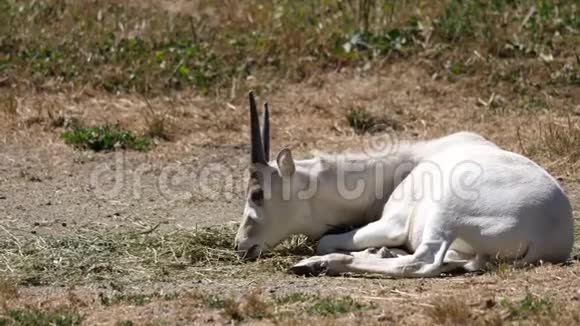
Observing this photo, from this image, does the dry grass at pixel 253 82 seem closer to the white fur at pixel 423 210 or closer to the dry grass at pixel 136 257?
the dry grass at pixel 136 257

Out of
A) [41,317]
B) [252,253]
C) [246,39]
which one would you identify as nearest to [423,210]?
[252,253]

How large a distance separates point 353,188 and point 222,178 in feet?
8.87

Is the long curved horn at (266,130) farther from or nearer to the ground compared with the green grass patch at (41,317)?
farther from the ground

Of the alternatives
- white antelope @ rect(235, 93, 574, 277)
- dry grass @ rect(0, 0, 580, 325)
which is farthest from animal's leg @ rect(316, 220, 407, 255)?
dry grass @ rect(0, 0, 580, 325)

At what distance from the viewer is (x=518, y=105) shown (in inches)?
514

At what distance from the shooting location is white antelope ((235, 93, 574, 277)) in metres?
7.79

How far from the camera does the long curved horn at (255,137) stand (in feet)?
27.2

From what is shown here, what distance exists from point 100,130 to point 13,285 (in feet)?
15.8

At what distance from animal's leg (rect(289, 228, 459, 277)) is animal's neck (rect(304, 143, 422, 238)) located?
2.54 feet

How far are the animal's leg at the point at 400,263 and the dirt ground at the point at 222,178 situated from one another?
14 cm

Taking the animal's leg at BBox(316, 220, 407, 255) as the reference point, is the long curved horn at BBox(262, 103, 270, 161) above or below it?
above

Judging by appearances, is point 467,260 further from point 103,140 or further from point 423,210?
point 103,140

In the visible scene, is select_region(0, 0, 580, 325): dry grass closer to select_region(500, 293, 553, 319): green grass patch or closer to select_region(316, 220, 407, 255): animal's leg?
select_region(316, 220, 407, 255): animal's leg

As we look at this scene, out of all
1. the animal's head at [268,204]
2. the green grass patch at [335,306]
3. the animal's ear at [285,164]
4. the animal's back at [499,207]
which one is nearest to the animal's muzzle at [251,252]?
the animal's head at [268,204]
